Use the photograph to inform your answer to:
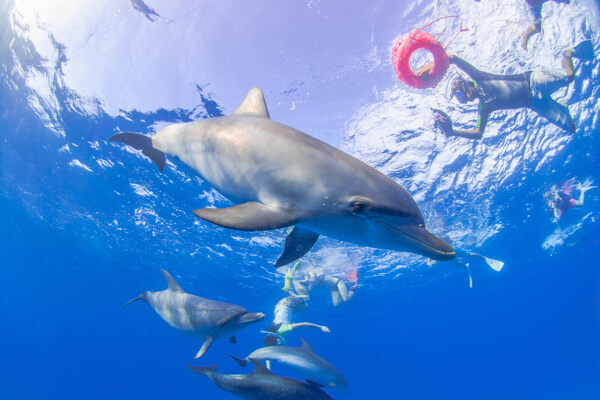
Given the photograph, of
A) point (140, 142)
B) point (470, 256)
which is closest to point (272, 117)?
point (140, 142)

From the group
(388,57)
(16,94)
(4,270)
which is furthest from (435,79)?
(4,270)

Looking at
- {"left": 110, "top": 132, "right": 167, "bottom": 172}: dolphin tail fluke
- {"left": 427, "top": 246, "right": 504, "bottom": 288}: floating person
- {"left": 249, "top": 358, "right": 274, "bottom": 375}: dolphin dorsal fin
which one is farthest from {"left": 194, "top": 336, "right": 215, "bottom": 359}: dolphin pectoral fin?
{"left": 427, "top": 246, "right": 504, "bottom": 288}: floating person

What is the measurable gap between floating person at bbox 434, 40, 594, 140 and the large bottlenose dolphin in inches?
243

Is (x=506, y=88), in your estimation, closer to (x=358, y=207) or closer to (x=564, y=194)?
(x=358, y=207)

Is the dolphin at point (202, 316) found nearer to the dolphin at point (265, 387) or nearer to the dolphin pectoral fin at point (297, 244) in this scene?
the dolphin at point (265, 387)

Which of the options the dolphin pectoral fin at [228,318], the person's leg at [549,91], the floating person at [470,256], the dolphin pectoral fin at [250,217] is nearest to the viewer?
the dolphin pectoral fin at [250,217]

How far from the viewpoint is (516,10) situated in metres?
7.40

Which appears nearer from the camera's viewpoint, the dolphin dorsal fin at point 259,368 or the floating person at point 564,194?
the dolphin dorsal fin at point 259,368

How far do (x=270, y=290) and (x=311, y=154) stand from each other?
97.8ft

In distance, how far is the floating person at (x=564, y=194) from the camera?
1644 centimetres

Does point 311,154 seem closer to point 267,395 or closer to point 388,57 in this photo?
point 267,395

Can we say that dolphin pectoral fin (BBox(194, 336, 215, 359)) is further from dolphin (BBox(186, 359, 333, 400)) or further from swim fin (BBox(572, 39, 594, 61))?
swim fin (BBox(572, 39, 594, 61))

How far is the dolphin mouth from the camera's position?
7.04ft

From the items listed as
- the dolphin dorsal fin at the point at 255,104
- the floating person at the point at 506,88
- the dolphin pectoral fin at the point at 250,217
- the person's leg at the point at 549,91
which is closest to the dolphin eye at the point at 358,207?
the dolphin pectoral fin at the point at 250,217
